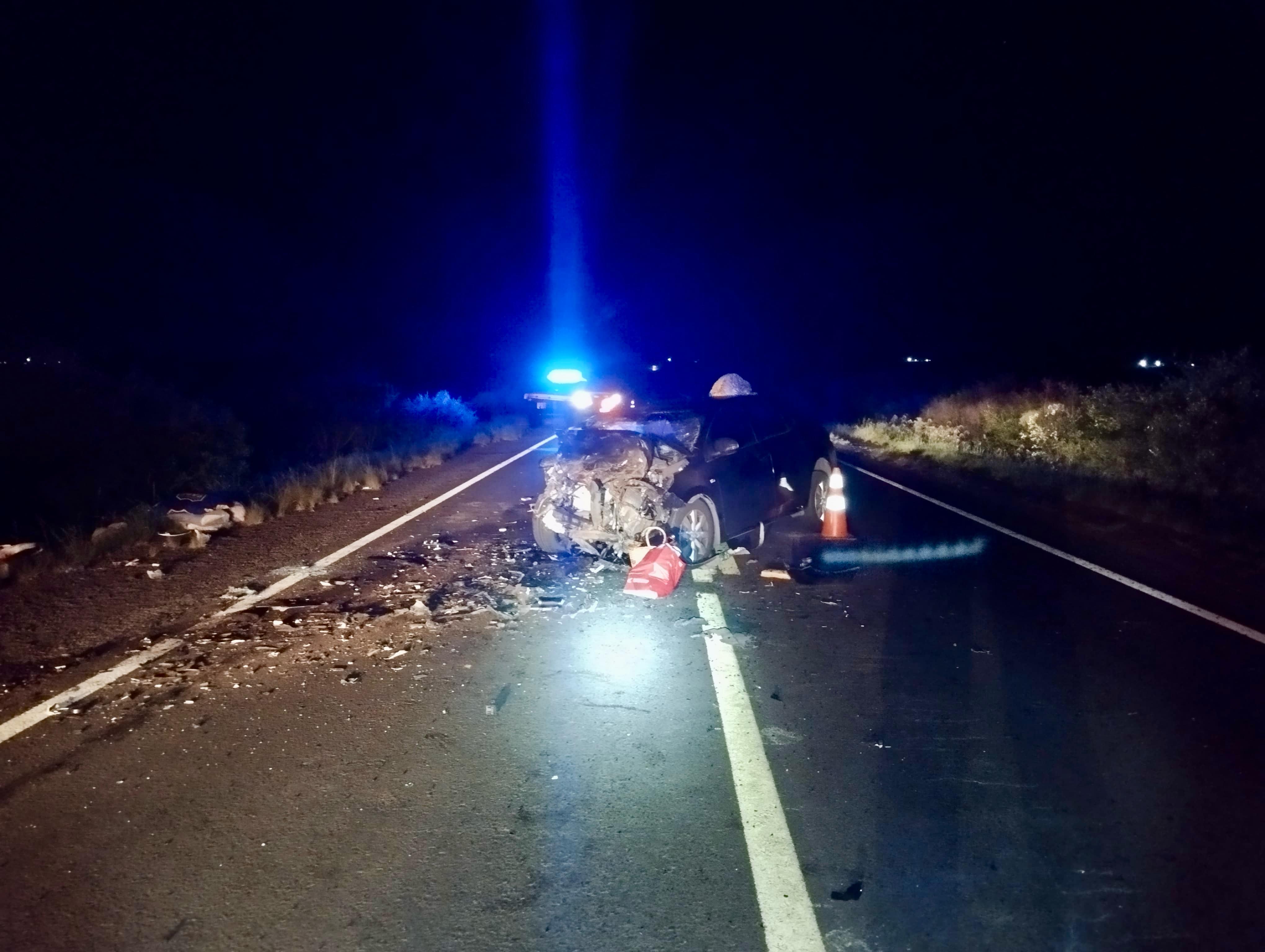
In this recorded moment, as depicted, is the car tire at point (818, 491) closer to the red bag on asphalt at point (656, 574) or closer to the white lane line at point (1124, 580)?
the white lane line at point (1124, 580)

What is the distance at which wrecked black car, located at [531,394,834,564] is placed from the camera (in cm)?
892

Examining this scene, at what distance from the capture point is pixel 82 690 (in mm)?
6031

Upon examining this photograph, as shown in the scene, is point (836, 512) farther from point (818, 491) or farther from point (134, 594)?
point (134, 594)

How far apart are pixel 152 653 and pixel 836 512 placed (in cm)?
Answer: 712

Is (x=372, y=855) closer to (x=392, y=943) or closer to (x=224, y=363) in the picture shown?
(x=392, y=943)

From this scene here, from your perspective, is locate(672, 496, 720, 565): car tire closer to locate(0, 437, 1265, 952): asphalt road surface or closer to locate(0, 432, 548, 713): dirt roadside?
locate(0, 437, 1265, 952): asphalt road surface

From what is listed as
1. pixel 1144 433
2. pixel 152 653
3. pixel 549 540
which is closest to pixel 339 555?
pixel 549 540

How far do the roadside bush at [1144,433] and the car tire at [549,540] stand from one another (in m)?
10.0

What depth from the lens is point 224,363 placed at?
33969 millimetres

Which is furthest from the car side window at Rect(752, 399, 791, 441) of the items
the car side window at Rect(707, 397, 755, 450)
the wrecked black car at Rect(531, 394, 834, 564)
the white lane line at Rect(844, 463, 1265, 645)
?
the white lane line at Rect(844, 463, 1265, 645)

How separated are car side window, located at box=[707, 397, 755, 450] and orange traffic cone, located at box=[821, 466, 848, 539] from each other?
4.02 ft

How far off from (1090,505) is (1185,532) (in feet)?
7.79

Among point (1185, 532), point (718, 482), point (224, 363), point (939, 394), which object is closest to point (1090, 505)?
point (1185, 532)

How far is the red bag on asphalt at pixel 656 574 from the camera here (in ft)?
26.7
